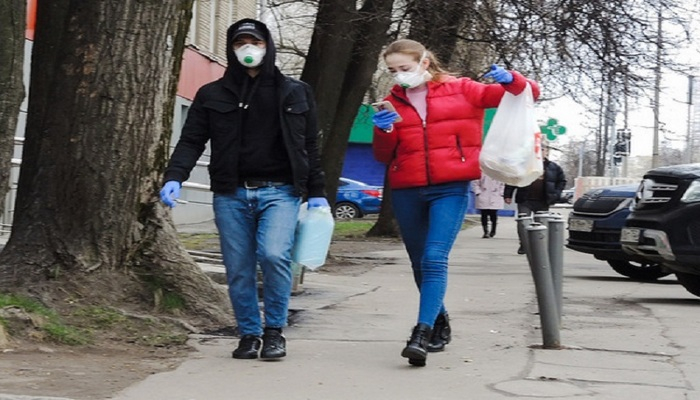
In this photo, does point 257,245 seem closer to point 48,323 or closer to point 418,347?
point 418,347

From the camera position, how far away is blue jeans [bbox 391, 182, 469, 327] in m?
6.88

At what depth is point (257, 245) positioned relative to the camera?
696 centimetres

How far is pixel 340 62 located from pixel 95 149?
7.96 m

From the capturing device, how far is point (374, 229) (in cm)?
2448

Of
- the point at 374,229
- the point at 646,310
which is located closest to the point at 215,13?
the point at 374,229

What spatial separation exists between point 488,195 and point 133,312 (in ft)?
56.7

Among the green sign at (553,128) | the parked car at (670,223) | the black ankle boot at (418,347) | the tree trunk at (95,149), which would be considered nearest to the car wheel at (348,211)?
the green sign at (553,128)

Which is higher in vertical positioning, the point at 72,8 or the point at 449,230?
the point at 72,8

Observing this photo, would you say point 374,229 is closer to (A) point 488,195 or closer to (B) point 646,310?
(A) point 488,195

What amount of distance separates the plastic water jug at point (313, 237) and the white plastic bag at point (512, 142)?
90 centimetres

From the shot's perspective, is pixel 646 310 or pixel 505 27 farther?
pixel 505 27

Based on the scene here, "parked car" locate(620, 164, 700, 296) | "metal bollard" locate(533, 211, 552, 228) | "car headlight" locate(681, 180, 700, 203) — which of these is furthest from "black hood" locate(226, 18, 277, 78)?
"car headlight" locate(681, 180, 700, 203)

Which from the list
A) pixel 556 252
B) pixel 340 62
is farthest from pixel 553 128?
pixel 556 252

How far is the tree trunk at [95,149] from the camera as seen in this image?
7.68 m
